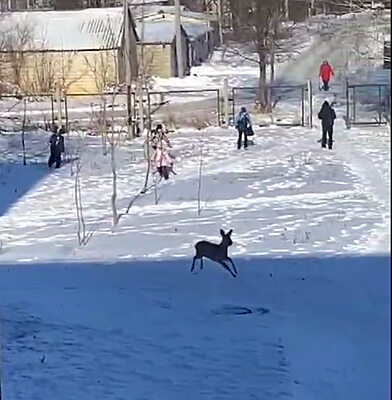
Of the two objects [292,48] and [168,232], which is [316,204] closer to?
[168,232]

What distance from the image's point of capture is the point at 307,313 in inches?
370

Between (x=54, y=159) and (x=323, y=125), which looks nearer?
(x=54, y=159)

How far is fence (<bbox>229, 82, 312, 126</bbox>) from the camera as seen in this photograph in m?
28.0

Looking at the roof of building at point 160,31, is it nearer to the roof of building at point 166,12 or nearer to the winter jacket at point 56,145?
the roof of building at point 166,12

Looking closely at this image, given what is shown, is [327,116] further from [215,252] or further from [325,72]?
[325,72]

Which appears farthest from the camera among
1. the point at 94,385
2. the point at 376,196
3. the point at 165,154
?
the point at 165,154

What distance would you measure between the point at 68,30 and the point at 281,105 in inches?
481

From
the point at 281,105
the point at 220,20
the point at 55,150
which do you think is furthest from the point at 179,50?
the point at 55,150

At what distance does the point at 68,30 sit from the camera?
135 ft

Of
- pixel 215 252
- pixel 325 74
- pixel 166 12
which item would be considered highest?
pixel 166 12

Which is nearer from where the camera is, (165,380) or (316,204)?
(165,380)

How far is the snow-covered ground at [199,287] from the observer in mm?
7730

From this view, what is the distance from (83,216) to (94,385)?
26.1 ft

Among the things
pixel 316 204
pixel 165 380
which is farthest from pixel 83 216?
pixel 165 380
